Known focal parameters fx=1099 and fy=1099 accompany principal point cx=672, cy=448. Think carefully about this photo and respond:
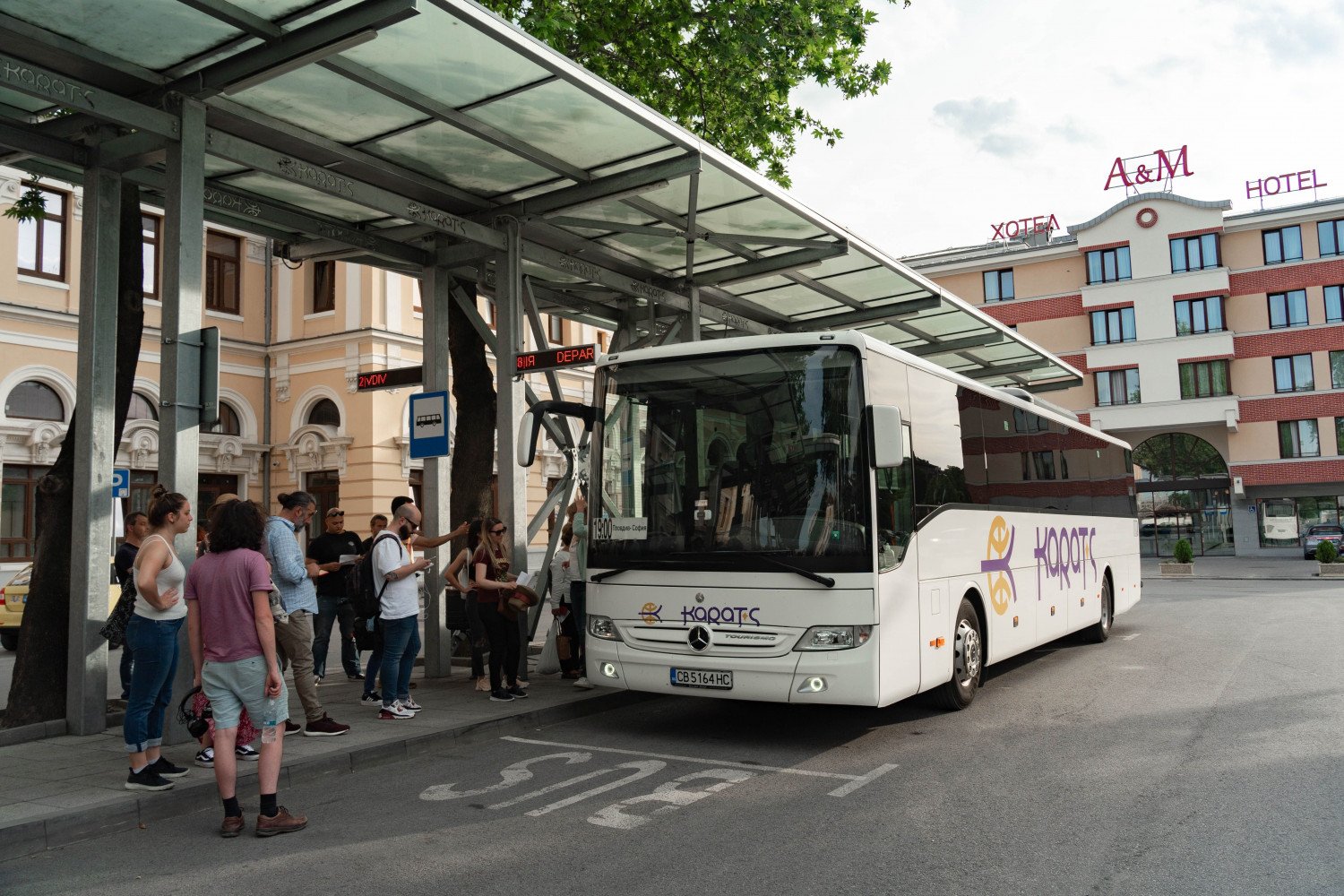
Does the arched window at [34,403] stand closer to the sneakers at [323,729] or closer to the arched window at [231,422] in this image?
the arched window at [231,422]

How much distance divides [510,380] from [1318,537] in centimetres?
4227

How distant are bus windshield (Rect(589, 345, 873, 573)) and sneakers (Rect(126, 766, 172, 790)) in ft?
11.5

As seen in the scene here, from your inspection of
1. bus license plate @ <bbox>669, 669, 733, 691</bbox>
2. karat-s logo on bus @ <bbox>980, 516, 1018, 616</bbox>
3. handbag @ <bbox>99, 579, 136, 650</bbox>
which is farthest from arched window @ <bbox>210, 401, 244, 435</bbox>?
bus license plate @ <bbox>669, 669, 733, 691</bbox>

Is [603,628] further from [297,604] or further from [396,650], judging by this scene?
[297,604]

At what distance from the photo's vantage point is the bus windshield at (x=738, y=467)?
801 centimetres

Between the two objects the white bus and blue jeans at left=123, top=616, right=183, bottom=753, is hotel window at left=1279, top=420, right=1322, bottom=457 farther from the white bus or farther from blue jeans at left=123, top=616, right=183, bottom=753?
blue jeans at left=123, top=616, right=183, bottom=753

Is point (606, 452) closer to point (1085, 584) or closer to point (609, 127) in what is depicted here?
point (609, 127)

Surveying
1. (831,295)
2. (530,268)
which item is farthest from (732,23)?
(530,268)

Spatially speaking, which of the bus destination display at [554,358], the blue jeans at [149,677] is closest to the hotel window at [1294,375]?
the bus destination display at [554,358]

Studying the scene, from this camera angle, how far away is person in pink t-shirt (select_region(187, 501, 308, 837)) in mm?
5797

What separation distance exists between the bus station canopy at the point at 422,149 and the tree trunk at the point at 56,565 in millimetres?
897

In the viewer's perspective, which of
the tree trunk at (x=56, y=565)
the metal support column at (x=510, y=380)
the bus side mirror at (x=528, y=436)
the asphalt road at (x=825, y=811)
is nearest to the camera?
the asphalt road at (x=825, y=811)

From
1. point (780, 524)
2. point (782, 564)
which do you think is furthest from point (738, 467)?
point (782, 564)

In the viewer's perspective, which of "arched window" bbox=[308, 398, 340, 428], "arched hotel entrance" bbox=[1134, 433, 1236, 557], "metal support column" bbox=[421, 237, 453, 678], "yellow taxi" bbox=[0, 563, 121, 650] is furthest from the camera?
"arched hotel entrance" bbox=[1134, 433, 1236, 557]
